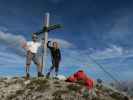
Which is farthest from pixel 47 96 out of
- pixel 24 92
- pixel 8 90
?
pixel 8 90

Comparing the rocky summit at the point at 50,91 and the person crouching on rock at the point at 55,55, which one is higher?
the person crouching on rock at the point at 55,55

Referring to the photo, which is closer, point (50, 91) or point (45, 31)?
point (50, 91)

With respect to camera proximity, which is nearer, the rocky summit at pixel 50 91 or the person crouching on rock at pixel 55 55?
the rocky summit at pixel 50 91

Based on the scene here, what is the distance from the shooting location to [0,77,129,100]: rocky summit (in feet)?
56.4

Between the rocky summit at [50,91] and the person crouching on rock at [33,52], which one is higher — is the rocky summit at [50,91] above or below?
below

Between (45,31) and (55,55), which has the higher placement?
(45,31)

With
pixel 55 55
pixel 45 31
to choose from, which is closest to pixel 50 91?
pixel 55 55

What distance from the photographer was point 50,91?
17.8 m

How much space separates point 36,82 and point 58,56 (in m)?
2.52

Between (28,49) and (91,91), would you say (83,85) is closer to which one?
(91,91)

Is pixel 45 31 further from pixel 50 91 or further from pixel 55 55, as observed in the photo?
pixel 50 91

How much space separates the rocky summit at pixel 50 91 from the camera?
17.2 m

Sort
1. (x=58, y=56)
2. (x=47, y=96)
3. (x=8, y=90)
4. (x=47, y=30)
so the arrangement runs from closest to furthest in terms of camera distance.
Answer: (x=47, y=96) < (x=8, y=90) < (x=58, y=56) < (x=47, y=30)

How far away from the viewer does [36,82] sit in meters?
19.0
